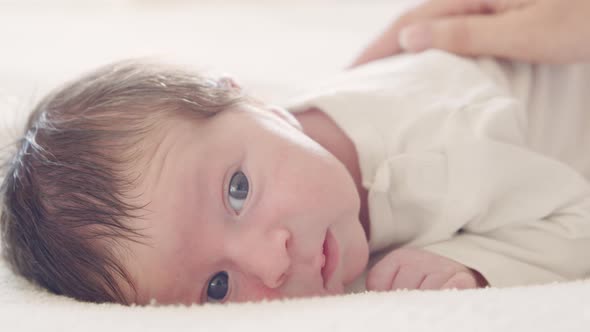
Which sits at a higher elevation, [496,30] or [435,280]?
[496,30]

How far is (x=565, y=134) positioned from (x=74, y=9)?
1.69 meters

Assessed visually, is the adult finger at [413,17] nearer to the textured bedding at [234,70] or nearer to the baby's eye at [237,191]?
the textured bedding at [234,70]

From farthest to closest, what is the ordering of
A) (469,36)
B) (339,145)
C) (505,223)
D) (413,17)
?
1. (413,17)
2. (469,36)
3. (339,145)
4. (505,223)

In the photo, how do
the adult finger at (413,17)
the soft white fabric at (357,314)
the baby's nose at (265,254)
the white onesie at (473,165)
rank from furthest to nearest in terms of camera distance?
1. the adult finger at (413,17)
2. the white onesie at (473,165)
3. the baby's nose at (265,254)
4. the soft white fabric at (357,314)

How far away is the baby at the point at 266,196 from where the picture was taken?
2.79 feet

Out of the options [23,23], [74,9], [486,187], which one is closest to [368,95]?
[486,187]

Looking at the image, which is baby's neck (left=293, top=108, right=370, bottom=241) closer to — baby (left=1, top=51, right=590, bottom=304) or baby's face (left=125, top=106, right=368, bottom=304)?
baby (left=1, top=51, right=590, bottom=304)

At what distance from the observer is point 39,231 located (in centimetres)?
88

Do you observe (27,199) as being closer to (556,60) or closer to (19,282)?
(19,282)

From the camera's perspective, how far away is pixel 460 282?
0.90 meters

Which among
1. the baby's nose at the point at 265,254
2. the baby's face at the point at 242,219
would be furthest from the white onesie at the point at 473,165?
the baby's nose at the point at 265,254

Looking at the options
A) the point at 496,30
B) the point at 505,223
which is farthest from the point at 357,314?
the point at 496,30

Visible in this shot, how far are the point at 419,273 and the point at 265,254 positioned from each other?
228mm

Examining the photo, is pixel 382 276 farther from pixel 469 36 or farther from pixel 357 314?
pixel 469 36
